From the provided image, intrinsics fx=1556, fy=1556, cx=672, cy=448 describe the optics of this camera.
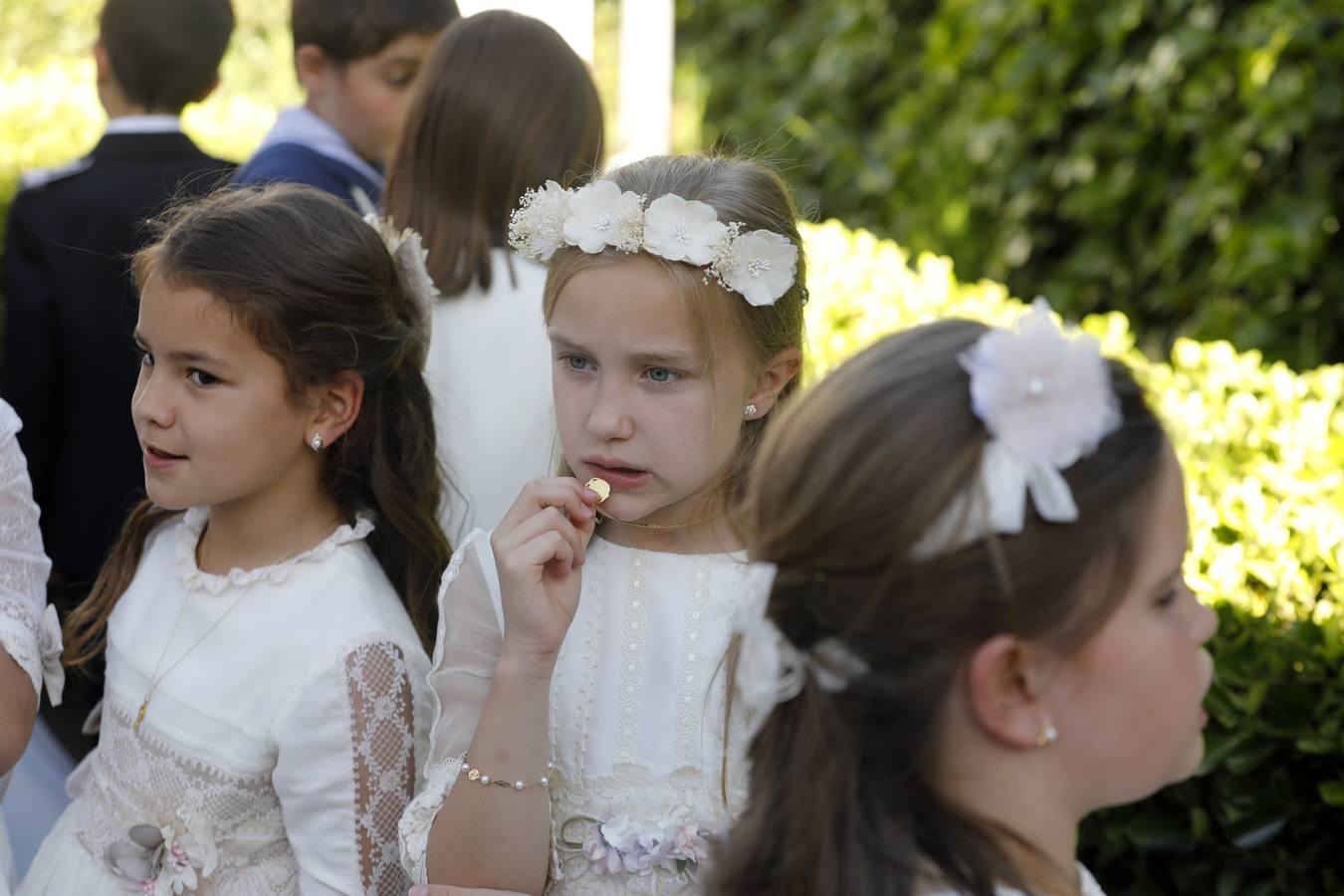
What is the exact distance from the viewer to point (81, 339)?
385cm

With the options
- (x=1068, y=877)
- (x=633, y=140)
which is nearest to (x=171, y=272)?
(x=1068, y=877)

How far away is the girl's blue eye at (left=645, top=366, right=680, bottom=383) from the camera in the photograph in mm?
2234

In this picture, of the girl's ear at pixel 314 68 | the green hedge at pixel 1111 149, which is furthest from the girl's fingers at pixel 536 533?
the green hedge at pixel 1111 149

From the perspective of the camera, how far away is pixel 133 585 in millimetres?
2672

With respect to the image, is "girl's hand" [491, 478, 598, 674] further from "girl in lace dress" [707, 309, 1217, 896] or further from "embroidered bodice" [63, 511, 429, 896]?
"girl in lace dress" [707, 309, 1217, 896]

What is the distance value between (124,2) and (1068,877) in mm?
3507

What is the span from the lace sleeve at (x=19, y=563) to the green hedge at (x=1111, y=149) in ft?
14.2

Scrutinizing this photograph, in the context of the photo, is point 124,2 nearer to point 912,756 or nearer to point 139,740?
point 139,740

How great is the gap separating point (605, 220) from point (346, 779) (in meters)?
0.90

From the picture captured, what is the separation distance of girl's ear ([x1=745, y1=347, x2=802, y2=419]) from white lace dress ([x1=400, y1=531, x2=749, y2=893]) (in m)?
0.24

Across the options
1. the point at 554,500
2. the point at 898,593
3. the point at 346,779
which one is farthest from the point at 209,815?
the point at 898,593

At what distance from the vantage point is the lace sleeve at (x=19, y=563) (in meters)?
2.41

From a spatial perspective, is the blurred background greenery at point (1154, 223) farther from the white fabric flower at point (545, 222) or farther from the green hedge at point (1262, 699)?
the white fabric flower at point (545, 222)

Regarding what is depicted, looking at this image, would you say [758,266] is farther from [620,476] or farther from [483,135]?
[483,135]
